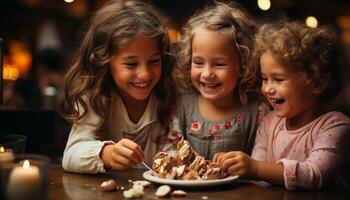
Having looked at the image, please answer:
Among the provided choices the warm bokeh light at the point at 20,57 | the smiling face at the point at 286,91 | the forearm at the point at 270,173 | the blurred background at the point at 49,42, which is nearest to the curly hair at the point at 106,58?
the blurred background at the point at 49,42

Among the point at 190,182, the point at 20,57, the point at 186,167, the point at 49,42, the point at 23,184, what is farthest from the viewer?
the point at 49,42

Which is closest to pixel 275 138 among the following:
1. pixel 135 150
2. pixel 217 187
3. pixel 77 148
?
pixel 217 187

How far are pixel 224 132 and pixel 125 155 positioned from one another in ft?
1.59

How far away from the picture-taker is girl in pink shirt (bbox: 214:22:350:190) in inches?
52.8

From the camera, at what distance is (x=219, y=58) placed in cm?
168

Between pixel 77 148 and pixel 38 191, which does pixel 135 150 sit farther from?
pixel 38 191

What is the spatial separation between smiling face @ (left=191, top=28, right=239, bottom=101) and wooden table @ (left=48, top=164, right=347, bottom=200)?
16.9 inches

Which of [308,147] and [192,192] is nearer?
[192,192]

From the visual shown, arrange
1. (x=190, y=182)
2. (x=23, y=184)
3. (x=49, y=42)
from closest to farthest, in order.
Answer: (x=23, y=184) → (x=190, y=182) → (x=49, y=42)

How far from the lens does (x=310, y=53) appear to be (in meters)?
1.47

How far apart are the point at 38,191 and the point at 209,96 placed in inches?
33.2

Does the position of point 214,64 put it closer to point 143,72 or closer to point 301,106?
point 143,72

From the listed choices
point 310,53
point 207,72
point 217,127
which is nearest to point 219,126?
point 217,127

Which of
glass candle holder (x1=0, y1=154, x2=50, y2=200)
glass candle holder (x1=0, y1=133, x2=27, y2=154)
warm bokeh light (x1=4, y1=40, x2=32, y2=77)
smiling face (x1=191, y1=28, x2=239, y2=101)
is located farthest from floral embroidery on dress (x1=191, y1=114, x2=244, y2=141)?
warm bokeh light (x1=4, y1=40, x2=32, y2=77)
